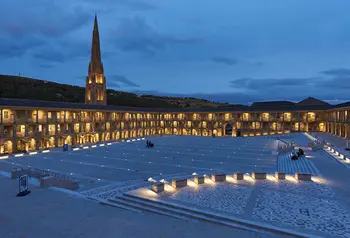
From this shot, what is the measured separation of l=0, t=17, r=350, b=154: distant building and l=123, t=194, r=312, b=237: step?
3202 cm

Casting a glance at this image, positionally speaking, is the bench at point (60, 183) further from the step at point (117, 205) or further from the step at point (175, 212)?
the step at point (175, 212)

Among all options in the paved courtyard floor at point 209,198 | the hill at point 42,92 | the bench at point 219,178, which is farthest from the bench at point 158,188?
the hill at point 42,92

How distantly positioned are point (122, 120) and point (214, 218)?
167 ft

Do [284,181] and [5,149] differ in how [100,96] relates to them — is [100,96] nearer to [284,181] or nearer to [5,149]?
[5,149]

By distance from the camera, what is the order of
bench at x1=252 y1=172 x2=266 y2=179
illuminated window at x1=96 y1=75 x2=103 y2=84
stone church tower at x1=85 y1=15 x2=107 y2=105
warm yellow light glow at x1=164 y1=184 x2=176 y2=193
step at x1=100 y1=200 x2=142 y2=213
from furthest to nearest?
illuminated window at x1=96 y1=75 x2=103 y2=84 < stone church tower at x1=85 y1=15 x2=107 y2=105 < bench at x1=252 y1=172 x2=266 y2=179 < warm yellow light glow at x1=164 y1=184 x2=176 y2=193 < step at x1=100 y1=200 x2=142 y2=213

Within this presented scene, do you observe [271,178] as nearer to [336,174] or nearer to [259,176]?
[259,176]

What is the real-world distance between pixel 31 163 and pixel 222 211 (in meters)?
22.9

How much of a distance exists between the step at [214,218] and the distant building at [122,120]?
32.0 meters

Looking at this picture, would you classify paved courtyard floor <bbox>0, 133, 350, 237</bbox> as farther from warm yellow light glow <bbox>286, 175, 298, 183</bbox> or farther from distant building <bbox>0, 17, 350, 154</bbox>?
distant building <bbox>0, 17, 350, 154</bbox>

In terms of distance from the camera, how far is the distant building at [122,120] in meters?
39.6

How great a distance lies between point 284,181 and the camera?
59.9 feet

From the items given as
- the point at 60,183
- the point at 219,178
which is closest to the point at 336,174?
the point at 219,178

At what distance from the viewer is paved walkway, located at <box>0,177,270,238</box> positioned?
10227 millimetres

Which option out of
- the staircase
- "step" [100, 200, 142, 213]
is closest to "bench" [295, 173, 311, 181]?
the staircase
